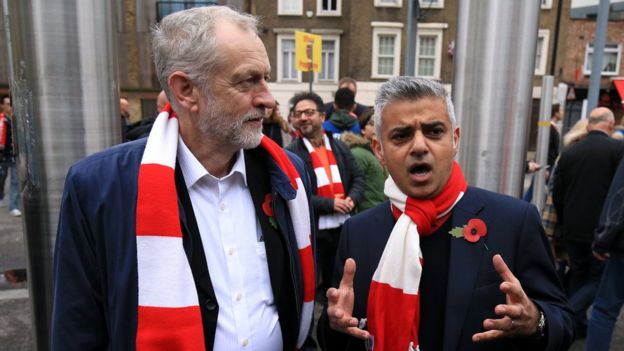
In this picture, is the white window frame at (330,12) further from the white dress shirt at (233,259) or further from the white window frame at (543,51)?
the white dress shirt at (233,259)

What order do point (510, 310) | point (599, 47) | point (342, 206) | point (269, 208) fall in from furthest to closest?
point (599, 47) < point (342, 206) < point (269, 208) < point (510, 310)

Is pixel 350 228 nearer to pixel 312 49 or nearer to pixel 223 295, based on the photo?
pixel 223 295

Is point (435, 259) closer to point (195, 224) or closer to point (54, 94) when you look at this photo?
point (195, 224)

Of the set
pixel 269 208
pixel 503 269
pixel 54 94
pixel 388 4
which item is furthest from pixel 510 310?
pixel 388 4

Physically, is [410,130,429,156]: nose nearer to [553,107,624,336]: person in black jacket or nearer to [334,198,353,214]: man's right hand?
[334,198,353,214]: man's right hand

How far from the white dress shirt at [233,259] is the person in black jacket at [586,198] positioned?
3432mm

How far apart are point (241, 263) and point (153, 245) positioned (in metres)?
0.34

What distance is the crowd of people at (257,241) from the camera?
154 centimetres

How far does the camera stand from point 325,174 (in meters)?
4.29

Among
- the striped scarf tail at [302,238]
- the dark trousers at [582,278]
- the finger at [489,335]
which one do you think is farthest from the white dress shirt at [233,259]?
the dark trousers at [582,278]

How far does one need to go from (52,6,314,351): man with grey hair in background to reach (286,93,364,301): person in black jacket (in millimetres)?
2201

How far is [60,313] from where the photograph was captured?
61.0 inches

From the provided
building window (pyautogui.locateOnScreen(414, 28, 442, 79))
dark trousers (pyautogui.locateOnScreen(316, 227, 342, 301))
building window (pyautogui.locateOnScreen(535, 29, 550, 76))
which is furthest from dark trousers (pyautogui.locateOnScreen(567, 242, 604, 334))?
building window (pyautogui.locateOnScreen(535, 29, 550, 76))

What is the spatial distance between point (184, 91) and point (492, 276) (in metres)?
1.25
